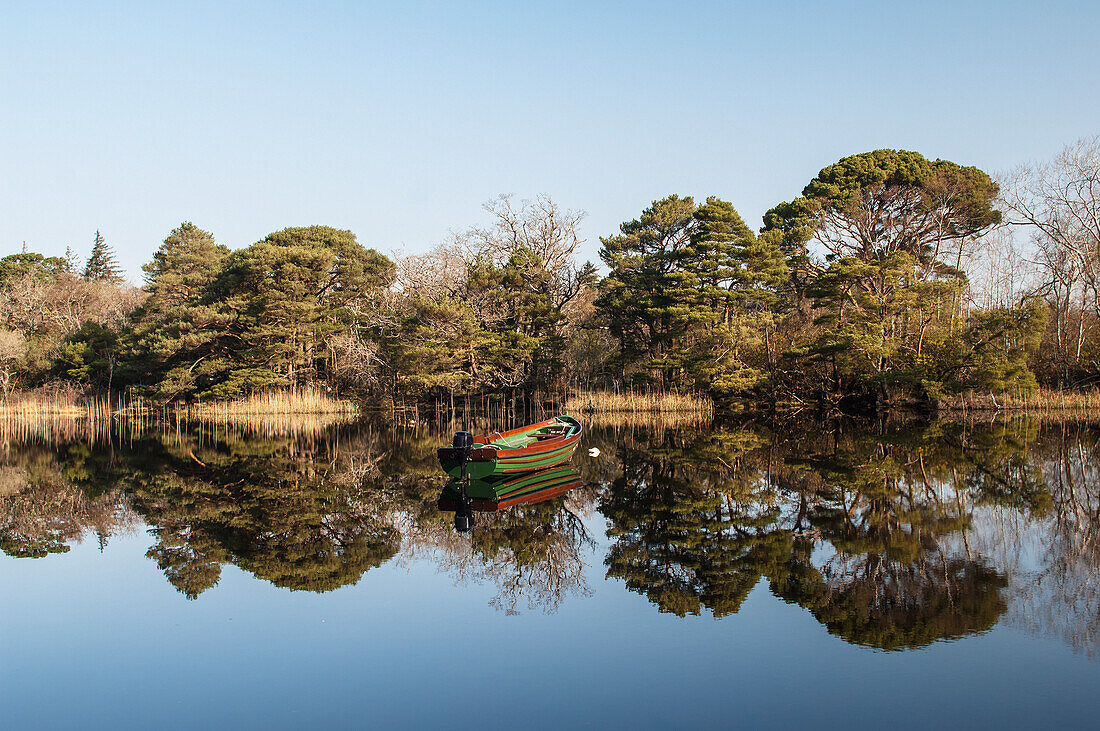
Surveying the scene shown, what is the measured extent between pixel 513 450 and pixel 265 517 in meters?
4.43

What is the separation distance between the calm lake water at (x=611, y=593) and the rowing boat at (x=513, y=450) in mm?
830

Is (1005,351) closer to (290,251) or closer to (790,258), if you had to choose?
(790,258)

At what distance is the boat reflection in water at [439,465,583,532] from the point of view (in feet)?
38.2

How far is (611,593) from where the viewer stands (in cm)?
760

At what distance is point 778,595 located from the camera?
7.17 metres

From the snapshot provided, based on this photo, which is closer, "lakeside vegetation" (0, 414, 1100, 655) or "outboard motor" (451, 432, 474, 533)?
"lakeside vegetation" (0, 414, 1100, 655)

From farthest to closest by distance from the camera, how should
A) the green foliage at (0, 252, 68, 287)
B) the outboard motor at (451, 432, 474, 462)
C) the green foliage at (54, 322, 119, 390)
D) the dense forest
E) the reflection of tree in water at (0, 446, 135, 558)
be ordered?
the green foliage at (0, 252, 68, 287)
the green foliage at (54, 322, 119, 390)
the dense forest
the outboard motor at (451, 432, 474, 462)
the reflection of tree in water at (0, 446, 135, 558)

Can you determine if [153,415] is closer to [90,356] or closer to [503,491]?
[90,356]

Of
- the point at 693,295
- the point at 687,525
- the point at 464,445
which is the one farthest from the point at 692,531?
the point at 693,295

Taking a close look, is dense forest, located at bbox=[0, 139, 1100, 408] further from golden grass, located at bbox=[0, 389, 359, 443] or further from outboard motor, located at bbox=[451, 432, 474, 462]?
outboard motor, located at bbox=[451, 432, 474, 462]

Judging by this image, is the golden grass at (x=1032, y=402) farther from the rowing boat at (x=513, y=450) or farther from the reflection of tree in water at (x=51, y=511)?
the reflection of tree in water at (x=51, y=511)

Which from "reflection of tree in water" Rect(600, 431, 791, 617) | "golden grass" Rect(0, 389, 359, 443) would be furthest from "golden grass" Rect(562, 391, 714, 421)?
"reflection of tree in water" Rect(600, 431, 791, 617)

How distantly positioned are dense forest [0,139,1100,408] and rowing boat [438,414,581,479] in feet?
37.6

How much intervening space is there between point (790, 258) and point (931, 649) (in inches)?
975
